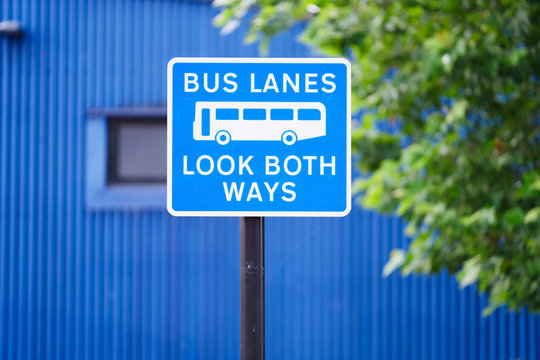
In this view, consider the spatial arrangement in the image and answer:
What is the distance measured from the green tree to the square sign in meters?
1.60

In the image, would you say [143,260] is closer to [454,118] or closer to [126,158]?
[126,158]

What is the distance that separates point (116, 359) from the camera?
7.38 meters

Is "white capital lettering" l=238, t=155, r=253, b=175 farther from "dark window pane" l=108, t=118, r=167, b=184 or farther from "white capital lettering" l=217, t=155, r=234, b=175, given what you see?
"dark window pane" l=108, t=118, r=167, b=184

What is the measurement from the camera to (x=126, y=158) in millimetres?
7555

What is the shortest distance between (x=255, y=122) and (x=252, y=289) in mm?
714

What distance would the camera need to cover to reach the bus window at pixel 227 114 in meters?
3.07

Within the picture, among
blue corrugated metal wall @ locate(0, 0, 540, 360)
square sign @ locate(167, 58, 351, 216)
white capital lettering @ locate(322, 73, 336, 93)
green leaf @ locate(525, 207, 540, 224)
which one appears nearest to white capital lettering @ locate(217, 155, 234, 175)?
square sign @ locate(167, 58, 351, 216)

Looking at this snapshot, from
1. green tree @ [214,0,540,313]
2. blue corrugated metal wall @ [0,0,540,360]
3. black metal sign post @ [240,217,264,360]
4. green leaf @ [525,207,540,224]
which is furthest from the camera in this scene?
blue corrugated metal wall @ [0,0,540,360]

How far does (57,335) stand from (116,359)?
654mm

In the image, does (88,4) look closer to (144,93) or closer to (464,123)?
(144,93)

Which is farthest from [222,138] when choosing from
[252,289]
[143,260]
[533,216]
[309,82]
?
[143,260]

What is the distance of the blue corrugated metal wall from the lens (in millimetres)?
7359

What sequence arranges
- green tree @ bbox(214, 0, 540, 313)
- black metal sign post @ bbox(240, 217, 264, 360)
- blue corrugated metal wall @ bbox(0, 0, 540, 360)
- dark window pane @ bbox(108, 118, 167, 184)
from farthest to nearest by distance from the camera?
1. dark window pane @ bbox(108, 118, 167, 184)
2. blue corrugated metal wall @ bbox(0, 0, 540, 360)
3. green tree @ bbox(214, 0, 540, 313)
4. black metal sign post @ bbox(240, 217, 264, 360)

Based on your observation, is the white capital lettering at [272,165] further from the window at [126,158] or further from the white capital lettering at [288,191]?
the window at [126,158]
